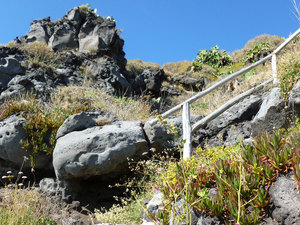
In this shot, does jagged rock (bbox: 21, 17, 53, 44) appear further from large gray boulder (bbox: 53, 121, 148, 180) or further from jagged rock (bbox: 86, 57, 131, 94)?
large gray boulder (bbox: 53, 121, 148, 180)

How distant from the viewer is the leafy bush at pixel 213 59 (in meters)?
24.2

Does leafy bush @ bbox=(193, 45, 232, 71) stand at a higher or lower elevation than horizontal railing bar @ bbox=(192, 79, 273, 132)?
higher

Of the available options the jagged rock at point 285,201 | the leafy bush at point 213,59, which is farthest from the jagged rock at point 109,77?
the jagged rock at point 285,201

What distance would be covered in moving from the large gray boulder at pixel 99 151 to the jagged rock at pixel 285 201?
401 cm

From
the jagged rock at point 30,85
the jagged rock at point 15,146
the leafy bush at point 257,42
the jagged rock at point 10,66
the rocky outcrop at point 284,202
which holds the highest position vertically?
the leafy bush at point 257,42

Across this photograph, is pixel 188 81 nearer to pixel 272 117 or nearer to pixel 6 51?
pixel 6 51

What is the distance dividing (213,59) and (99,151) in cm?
2013

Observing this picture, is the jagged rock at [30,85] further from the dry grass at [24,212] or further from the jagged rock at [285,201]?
the jagged rock at [285,201]

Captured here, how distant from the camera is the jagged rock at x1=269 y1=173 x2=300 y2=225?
2.67 metres

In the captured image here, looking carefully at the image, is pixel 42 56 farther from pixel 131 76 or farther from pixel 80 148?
pixel 80 148

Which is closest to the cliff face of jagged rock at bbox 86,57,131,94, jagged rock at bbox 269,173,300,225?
jagged rock at bbox 86,57,131,94

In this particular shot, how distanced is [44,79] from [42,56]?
3752mm

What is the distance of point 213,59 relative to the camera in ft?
80.5

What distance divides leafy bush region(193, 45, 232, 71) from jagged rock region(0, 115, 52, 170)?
18307 millimetres
